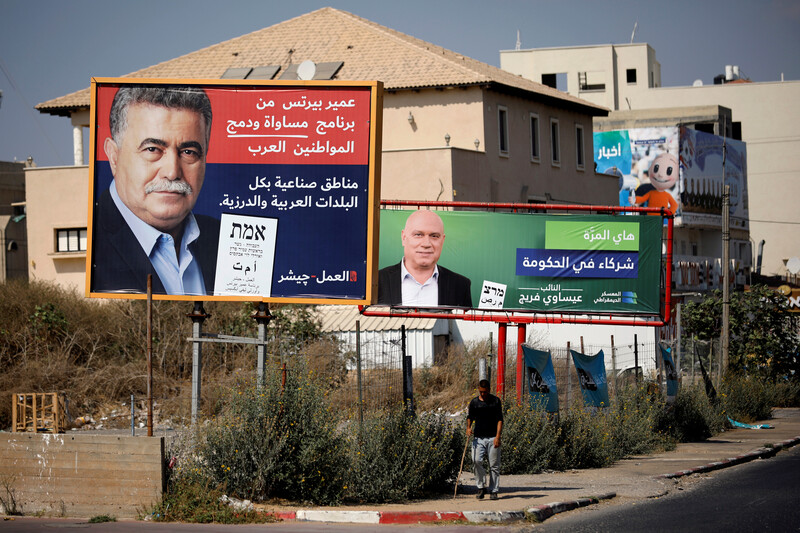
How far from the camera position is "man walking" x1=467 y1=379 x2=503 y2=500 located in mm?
13672

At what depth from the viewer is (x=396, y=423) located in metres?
13.8

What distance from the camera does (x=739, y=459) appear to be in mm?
18422

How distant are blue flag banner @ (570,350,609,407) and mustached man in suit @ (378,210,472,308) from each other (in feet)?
11.8

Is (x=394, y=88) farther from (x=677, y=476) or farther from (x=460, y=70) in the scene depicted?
(x=677, y=476)

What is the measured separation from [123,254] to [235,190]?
1978 millimetres

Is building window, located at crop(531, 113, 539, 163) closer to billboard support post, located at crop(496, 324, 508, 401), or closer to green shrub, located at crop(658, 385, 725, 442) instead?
green shrub, located at crop(658, 385, 725, 442)

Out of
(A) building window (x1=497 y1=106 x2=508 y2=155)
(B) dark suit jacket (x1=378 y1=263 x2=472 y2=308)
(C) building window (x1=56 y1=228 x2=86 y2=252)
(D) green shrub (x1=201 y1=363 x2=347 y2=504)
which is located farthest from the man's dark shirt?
(C) building window (x1=56 y1=228 x2=86 y2=252)

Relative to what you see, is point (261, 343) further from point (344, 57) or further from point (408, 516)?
point (344, 57)

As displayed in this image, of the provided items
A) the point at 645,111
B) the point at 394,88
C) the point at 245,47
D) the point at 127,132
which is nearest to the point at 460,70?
the point at 394,88

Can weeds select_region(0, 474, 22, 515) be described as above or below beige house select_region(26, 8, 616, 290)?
below

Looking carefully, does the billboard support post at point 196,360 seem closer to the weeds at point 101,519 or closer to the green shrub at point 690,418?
the weeds at point 101,519

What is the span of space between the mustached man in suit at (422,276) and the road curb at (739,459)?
673 centimetres

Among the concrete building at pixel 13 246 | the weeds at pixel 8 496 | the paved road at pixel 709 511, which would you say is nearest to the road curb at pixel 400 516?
the paved road at pixel 709 511

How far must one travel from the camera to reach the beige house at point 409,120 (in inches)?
1487
